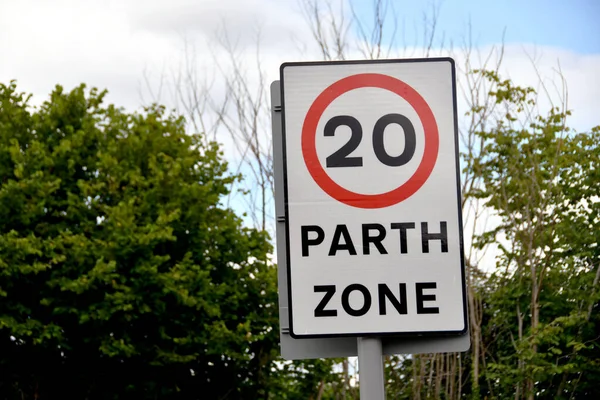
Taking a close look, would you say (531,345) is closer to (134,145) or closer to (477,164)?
(477,164)

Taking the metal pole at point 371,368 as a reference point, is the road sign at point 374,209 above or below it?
above

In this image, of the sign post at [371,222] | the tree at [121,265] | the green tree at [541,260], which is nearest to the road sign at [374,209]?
the sign post at [371,222]

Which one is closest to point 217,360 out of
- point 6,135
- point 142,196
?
point 142,196

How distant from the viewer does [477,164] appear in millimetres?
16781

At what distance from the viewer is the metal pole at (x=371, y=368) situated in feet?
7.93

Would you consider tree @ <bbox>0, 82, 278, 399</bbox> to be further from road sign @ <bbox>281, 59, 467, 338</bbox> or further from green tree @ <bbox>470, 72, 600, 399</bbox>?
road sign @ <bbox>281, 59, 467, 338</bbox>

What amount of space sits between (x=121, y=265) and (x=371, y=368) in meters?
20.1

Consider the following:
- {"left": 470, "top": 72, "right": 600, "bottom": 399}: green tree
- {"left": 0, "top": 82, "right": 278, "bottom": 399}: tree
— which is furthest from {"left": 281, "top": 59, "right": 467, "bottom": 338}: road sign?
{"left": 0, "top": 82, "right": 278, "bottom": 399}: tree

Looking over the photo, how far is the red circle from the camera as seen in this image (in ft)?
8.11

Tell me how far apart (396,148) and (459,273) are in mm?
389

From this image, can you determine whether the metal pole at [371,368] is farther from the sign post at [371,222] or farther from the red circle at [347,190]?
the red circle at [347,190]

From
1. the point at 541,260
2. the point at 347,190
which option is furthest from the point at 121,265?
the point at 347,190

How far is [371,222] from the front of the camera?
2.46 m

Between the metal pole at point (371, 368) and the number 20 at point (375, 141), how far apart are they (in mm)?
493
